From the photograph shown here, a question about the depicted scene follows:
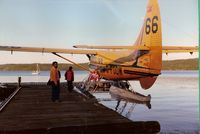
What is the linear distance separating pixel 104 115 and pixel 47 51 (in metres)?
16.5

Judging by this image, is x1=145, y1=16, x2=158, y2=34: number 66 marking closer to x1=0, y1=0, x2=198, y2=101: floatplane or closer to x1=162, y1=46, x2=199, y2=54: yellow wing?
x1=0, y1=0, x2=198, y2=101: floatplane

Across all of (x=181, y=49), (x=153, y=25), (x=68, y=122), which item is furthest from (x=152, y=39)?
(x=68, y=122)

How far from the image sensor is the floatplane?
67.7ft

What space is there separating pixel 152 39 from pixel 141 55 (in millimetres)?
1331

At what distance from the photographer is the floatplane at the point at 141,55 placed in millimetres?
20625

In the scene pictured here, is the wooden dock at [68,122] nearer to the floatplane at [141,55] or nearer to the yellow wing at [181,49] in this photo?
the floatplane at [141,55]

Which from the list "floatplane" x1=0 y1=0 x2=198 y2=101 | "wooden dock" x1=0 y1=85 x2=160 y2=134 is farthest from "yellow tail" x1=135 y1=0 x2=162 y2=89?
"wooden dock" x1=0 y1=85 x2=160 y2=134

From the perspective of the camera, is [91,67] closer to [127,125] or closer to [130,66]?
[130,66]

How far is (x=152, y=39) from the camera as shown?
68.5 feet

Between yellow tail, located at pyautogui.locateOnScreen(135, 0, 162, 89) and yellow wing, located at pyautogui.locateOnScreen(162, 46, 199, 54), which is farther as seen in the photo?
yellow wing, located at pyautogui.locateOnScreen(162, 46, 199, 54)

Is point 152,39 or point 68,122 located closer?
point 68,122

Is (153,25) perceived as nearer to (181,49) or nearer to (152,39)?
(152,39)

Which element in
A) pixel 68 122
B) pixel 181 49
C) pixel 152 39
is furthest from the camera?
pixel 181 49

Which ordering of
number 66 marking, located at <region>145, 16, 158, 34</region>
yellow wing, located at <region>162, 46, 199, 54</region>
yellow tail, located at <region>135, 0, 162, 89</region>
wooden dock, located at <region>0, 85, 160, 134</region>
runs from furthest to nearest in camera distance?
yellow wing, located at <region>162, 46, 199, 54</region>
number 66 marking, located at <region>145, 16, 158, 34</region>
yellow tail, located at <region>135, 0, 162, 89</region>
wooden dock, located at <region>0, 85, 160, 134</region>
